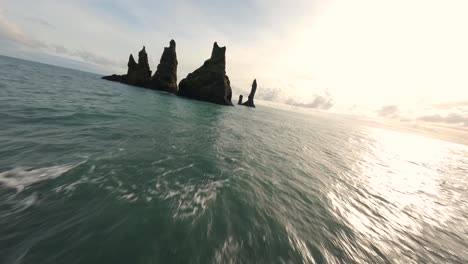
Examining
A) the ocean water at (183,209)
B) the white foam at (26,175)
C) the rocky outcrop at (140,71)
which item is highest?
the rocky outcrop at (140,71)

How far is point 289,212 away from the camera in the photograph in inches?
273

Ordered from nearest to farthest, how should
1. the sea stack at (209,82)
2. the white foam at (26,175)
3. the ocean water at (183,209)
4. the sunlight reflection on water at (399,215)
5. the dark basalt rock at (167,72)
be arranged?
the ocean water at (183,209) < the white foam at (26,175) < the sunlight reflection on water at (399,215) < the sea stack at (209,82) < the dark basalt rock at (167,72)

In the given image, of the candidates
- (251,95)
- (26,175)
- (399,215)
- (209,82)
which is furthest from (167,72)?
(399,215)

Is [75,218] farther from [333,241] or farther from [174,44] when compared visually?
[174,44]

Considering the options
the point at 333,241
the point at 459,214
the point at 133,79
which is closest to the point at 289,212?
the point at 333,241

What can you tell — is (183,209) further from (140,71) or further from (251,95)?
(251,95)

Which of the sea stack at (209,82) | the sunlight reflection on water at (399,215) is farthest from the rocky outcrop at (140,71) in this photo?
the sunlight reflection on water at (399,215)

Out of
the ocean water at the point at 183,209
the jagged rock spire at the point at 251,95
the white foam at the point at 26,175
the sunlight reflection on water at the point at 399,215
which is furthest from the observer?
the jagged rock spire at the point at 251,95

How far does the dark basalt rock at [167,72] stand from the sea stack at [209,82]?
28.6 ft

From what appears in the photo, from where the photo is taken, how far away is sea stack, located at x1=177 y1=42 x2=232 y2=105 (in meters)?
74.4

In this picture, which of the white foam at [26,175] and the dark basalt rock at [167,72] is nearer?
the white foam at [26,175]

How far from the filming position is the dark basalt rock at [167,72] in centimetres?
8275

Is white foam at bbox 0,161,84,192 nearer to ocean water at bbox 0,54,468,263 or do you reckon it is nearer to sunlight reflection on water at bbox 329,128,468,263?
ocean water at bbox 0,54,468,263

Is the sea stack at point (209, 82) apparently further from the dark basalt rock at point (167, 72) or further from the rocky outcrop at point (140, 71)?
the rocky outcrop at point (140, 71)
